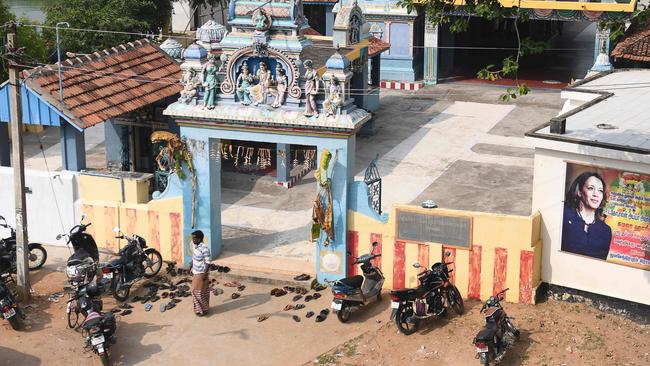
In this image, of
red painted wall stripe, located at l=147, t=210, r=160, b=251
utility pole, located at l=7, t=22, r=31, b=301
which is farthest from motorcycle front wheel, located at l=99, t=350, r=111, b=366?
red painted wall stripe, located at l=147, t=210, r=160, b=251

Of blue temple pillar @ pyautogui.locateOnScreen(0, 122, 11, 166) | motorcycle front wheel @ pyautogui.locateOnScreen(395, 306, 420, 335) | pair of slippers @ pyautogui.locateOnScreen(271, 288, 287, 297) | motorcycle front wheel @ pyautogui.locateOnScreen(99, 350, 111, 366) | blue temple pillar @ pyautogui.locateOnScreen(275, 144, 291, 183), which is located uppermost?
blue temple pillar @ pyautogui.locateOnScreen(0, 122, 11, 166)

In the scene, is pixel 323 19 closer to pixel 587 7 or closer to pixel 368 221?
pixel 587 7

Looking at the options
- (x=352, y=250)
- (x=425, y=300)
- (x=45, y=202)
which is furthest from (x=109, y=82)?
(x=425, y=300)

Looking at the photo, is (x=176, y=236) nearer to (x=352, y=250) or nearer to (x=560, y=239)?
(x=352, y=250)

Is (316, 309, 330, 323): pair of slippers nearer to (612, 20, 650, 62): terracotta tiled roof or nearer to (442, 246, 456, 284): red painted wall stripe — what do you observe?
(442, 246, 456, 284): red painted wall stripe

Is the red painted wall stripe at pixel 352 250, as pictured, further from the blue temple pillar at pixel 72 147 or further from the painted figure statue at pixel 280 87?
the blue temple pillar at pixel 72 147

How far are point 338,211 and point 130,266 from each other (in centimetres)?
389

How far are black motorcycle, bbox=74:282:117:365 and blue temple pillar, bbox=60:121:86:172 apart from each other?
563 centimetres

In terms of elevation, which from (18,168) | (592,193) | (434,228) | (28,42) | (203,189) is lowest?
(434,228)

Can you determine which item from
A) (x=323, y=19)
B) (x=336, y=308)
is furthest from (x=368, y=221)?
(x=323, y=19)

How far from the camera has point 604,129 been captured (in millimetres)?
15477

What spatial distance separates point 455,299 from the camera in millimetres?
14391

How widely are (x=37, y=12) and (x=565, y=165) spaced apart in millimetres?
55619

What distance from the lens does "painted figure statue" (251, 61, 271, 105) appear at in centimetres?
1598
